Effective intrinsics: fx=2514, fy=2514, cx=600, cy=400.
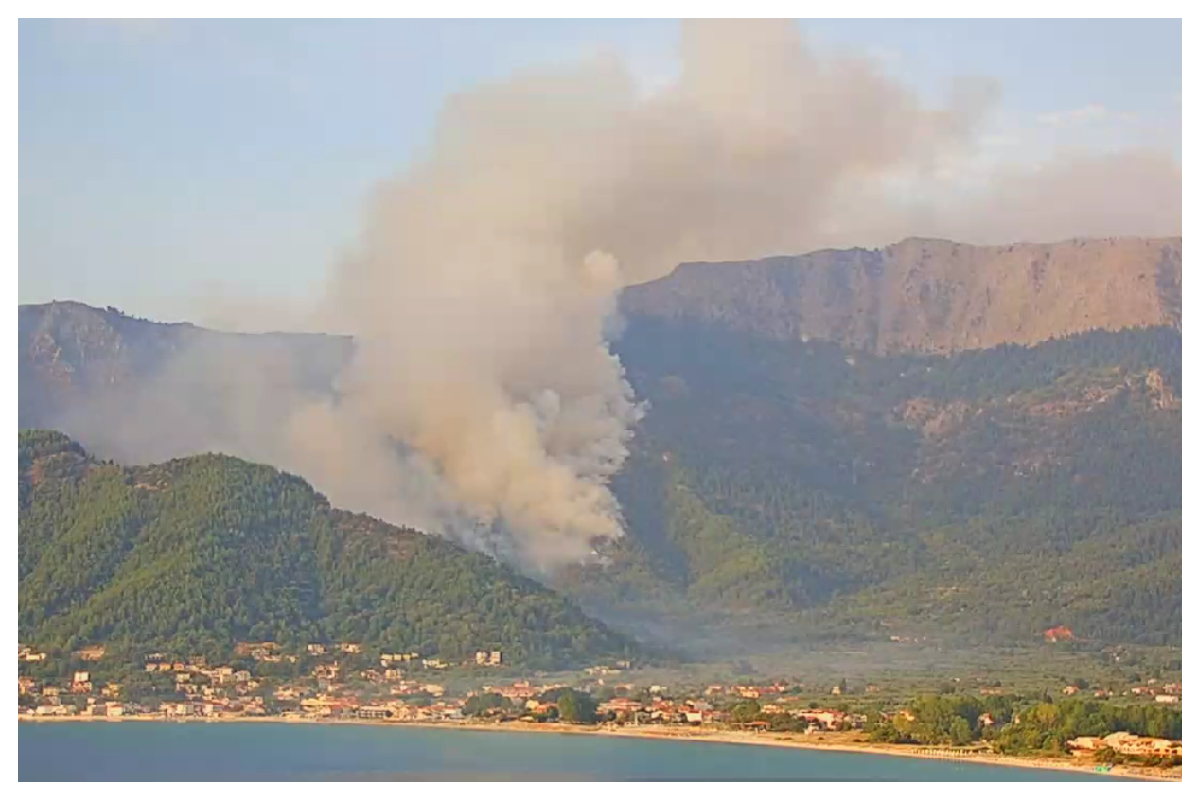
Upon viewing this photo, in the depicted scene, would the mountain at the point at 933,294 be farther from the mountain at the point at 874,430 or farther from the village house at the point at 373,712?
the village house at the point at 373,712

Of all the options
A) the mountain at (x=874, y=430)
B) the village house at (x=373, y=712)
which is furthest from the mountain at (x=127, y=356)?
the village house at (x=373, y=712)

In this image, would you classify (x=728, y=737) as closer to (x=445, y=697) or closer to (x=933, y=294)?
(x=445, y=697)

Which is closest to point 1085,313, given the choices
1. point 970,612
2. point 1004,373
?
point 1004,373

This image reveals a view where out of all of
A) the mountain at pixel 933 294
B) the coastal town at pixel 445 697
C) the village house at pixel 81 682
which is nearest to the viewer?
the coastal town at pixel 445 697

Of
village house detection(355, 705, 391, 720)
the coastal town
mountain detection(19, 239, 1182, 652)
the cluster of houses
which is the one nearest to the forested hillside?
mountain detection(19, 239, 1182, 652)

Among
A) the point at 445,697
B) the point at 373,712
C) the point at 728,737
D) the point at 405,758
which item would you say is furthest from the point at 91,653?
the point at 728,737

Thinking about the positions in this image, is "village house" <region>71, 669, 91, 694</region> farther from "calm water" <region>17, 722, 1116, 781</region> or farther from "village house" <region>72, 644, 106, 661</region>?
"calm water" <region>17, 722, 1116, 781</region>
